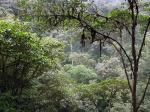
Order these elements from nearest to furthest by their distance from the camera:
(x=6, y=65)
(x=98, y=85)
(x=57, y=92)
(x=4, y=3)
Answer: (x=6, y=65) → (x=57, y=92) → (x=98, y=85) → (x=4, y=3)

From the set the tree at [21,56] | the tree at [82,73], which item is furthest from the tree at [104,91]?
the tree at [82,73]

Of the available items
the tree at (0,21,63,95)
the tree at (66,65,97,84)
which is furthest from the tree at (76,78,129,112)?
the tree at (66,65,97,84)

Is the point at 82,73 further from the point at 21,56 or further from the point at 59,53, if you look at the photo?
the point at 21,56

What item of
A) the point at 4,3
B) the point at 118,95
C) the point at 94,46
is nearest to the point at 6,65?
the point at 118,95

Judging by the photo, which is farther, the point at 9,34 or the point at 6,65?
the point at 6,65

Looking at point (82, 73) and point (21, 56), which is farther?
point (82, 73)

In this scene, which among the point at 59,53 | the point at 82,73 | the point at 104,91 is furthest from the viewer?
the point at 82,73

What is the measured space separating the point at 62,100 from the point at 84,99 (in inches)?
96.9

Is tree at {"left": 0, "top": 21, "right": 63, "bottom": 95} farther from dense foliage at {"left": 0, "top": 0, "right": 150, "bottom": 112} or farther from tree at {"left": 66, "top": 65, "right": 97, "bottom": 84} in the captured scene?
tree at {"left": 66, "top": 65, "right": 97, "bottom": 84}

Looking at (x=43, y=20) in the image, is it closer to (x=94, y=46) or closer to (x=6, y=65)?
(x=6, y=65)

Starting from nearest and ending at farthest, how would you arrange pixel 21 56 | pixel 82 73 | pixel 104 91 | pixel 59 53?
pixel 21 56 < pixel 59 53 < pixel 104 91 < pixel 82 73

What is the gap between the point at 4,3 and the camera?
89.1 ft

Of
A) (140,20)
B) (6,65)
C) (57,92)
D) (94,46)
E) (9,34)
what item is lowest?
(94,46)

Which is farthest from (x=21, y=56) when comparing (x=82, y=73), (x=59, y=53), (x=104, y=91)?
(x=82, y=73)
